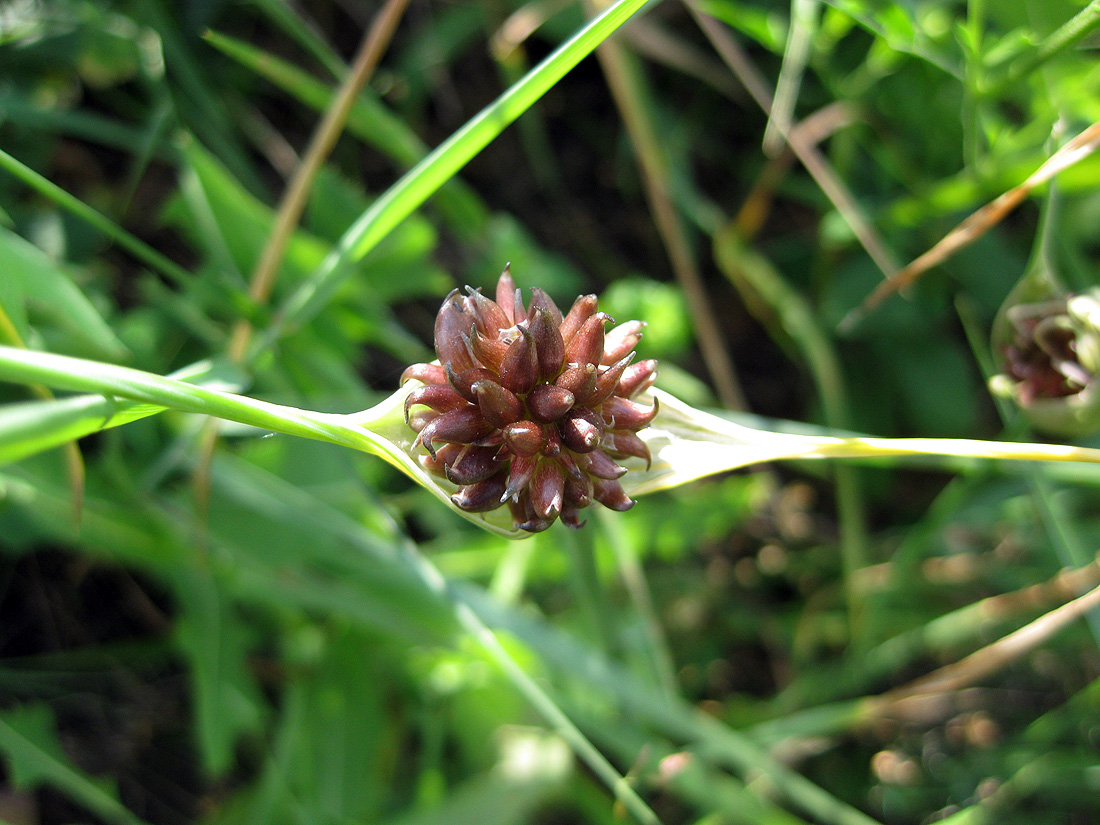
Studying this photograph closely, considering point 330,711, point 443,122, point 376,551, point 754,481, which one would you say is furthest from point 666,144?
point 330,711

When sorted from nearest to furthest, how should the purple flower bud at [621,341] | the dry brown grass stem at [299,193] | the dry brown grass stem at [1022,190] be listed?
the purple flower bud at [621,341], the dry brown grass stem at [1022,190], the dry brown grass stem at [299,193]

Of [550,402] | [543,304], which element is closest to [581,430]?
[550,402]

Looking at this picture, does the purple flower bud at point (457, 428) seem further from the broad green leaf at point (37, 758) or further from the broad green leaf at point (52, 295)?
the broad green leaf at point (37, 758)

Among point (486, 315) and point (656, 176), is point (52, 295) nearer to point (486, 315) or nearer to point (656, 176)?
point (486, 315)

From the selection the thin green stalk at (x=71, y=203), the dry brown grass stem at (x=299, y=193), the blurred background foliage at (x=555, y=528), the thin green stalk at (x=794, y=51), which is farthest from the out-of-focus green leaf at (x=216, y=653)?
the thin green stalk at (x=794, y=51)

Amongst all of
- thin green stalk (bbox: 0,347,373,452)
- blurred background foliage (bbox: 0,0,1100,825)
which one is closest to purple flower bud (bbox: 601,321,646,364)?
thin green stalk (bbox: 0,347,373,452)

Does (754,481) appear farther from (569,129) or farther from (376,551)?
(569,129)

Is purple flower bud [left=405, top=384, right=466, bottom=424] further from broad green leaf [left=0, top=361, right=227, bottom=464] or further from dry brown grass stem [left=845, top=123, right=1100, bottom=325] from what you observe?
dry brown grass stem [left=845, top=123, right=1100, bottom=325]

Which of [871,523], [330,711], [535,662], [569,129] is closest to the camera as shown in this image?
[535,662]
